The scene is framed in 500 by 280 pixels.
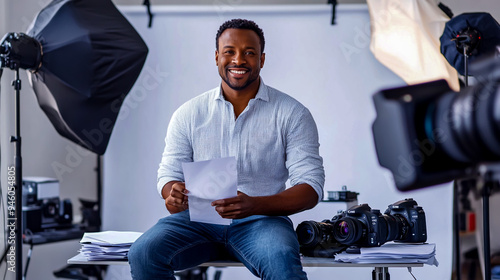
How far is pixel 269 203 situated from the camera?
6.07 feet

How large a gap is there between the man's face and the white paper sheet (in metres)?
0.46

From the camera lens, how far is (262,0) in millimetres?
3217

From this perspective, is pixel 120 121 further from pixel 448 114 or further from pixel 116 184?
pixel 448 114

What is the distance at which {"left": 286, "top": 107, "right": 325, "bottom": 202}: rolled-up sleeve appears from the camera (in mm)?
1946

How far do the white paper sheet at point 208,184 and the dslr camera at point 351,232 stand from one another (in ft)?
0.93

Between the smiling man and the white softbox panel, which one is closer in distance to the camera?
the smiling man

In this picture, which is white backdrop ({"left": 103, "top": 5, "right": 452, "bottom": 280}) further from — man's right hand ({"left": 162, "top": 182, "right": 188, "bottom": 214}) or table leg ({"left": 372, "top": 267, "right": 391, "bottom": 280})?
man's right hand ({"left": 162, "top": 182, "right": 188, "bottom": 214})

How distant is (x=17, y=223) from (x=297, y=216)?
4.05 feet

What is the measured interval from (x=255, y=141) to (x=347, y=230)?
439 millimetres

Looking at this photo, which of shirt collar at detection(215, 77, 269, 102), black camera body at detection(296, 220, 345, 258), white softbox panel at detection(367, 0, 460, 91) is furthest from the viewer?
white softbox panel at detection(367, 0, 460, 91)

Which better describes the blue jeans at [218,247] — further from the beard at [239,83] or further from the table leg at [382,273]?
the beard at [239,83]

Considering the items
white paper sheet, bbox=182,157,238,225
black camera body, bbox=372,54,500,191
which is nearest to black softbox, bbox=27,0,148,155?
white paper sheet, bbox=182,157,238,225

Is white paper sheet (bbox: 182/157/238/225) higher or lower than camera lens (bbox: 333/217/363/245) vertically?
higher

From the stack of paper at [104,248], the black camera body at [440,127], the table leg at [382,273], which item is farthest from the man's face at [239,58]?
the black camera body at [440,127]
